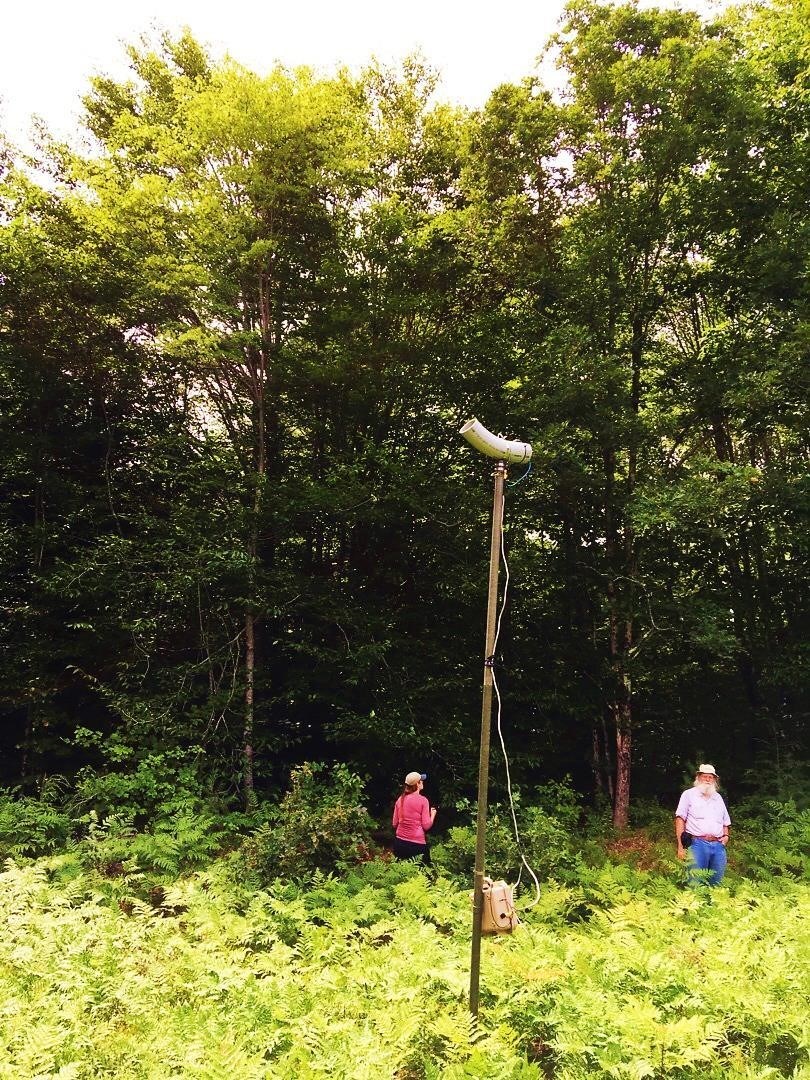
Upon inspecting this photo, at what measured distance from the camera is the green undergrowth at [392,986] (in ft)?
12.2

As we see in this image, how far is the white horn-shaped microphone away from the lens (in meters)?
4.18

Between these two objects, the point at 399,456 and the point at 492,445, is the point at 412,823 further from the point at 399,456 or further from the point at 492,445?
the point at 399,456

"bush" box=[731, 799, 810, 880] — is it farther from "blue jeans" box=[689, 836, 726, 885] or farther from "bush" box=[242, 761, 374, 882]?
"bush" box=[242, 761, 374, 882]

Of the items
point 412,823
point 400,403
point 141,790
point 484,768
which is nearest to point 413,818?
point 412,823

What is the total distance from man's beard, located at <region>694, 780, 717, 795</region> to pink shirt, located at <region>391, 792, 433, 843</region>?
3271 millimetres

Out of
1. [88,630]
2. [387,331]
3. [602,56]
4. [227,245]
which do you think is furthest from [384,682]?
[602,56]

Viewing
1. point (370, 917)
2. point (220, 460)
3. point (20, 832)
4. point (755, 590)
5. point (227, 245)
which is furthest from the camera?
point (755, 590)

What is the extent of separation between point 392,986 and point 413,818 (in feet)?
11.4

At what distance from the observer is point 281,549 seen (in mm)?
12109

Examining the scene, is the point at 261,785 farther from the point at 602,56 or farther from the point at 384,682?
the point at 602,56

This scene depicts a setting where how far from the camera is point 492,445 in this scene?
4328 mm

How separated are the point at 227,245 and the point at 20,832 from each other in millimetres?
9421

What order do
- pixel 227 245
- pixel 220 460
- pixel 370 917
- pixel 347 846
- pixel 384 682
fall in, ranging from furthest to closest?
pixel 220 460
pixel 384 682
pixel 227 245
pixel 347 846
pixel 370 917

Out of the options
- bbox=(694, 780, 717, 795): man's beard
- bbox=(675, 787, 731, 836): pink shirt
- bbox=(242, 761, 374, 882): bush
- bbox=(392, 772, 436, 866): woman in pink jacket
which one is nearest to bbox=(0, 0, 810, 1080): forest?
bbox=(242, 761, 374, 882): bush
